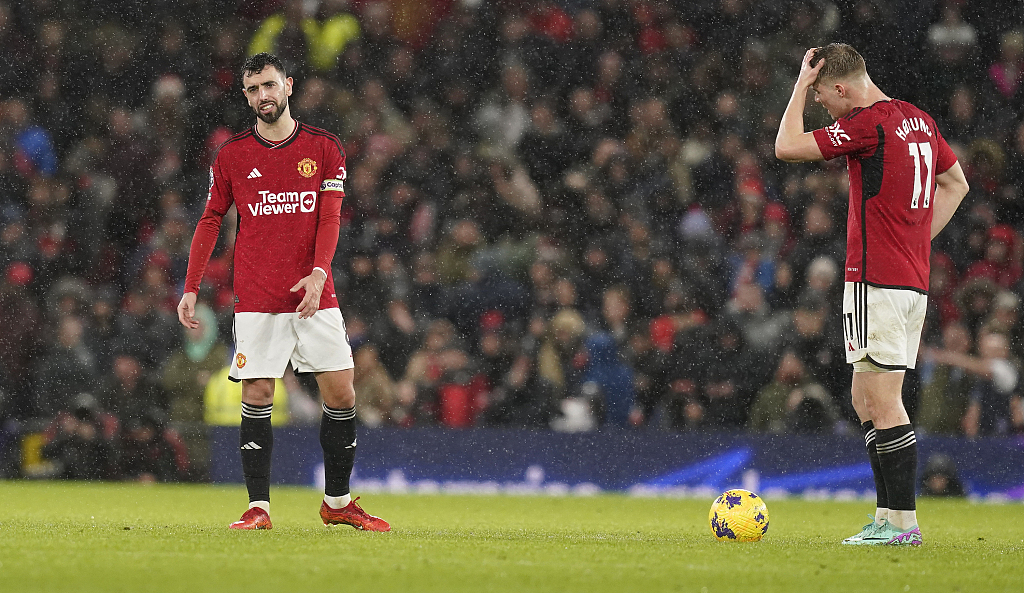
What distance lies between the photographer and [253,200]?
685 centimetres

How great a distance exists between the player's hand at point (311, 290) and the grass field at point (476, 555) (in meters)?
1.06

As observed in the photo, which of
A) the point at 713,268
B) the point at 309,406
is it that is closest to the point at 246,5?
the point at 309,406

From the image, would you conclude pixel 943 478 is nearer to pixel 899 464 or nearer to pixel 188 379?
pixel 899 464

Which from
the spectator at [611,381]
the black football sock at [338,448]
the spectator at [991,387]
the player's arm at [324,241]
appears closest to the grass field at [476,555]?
the black football sock at [338,448]

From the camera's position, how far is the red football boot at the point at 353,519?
6.87 m

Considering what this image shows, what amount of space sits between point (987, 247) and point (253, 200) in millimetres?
8316

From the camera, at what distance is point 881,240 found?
6.43 m

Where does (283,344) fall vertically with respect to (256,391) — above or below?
above

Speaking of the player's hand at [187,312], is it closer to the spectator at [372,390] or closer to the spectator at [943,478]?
the spectator at [372,390]

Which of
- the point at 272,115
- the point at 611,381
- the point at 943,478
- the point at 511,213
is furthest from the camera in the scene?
the point at 511,213

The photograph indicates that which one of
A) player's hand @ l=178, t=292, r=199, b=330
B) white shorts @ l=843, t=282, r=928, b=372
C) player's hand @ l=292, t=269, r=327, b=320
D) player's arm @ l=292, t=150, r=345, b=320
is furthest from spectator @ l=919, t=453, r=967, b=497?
player's hand @ l=178, t=292, r=199, b=330

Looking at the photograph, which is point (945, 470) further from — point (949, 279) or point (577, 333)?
point (577, 333)

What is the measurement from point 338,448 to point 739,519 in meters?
2.01

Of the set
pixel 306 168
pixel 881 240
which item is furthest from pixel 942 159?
pixel 306 168
